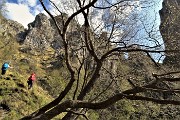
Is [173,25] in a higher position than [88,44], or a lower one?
higher

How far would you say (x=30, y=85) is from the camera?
24.2 metres

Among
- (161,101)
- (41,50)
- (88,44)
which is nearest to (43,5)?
(88,44)

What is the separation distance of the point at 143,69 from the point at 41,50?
335ft

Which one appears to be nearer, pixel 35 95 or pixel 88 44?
pixel 88 44

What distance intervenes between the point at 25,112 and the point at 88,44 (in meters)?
11.2

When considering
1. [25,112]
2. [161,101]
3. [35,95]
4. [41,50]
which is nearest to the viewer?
[161,101]

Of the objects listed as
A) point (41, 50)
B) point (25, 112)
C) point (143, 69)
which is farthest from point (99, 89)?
point (41, 50)

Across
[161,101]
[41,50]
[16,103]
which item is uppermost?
[41,50]

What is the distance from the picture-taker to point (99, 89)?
2159 centimetres

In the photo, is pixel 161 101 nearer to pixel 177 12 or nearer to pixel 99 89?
pixel 177 12

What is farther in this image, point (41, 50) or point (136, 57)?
point (41, 50)

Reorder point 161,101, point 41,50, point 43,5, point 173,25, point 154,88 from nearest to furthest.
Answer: point 161,101 → point 154,88 → point 43,5 → point 173,25 → point 41,50

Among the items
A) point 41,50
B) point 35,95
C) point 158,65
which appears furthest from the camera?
point 41,50

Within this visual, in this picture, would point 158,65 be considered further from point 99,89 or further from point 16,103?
point 16,103
